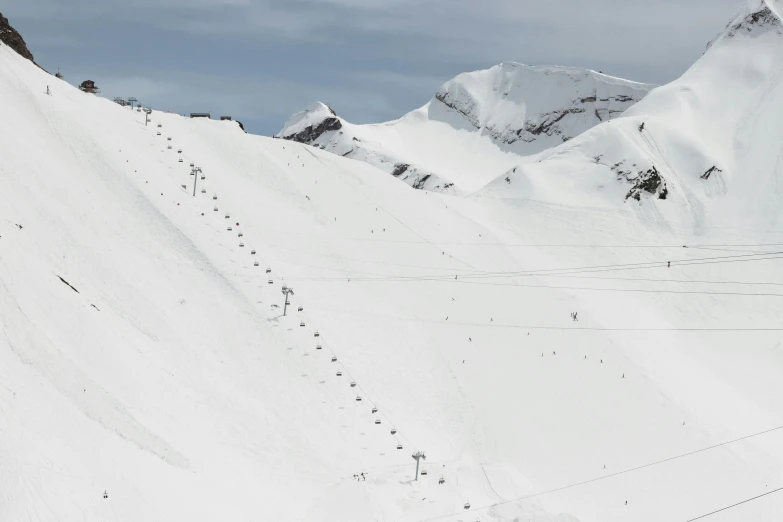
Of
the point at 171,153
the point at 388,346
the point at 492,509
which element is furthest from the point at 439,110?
the point at 492,509

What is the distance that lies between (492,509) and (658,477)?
11.1m

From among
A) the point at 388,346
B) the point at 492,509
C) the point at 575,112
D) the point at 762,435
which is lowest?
the point at 762,435

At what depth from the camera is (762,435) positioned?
49062mm

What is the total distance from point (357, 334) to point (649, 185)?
3984cm

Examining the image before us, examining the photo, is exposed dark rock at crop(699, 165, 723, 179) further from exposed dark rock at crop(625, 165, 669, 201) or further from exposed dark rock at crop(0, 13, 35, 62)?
exposed dark rock at crop(0, 13, 35, 62)

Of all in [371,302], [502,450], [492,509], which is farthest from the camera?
[371,302]

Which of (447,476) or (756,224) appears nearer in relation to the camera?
(447,476)

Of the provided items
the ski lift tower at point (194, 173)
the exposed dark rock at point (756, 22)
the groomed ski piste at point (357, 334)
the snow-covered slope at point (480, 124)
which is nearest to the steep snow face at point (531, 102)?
the snow-covered slope at point (480, 124)

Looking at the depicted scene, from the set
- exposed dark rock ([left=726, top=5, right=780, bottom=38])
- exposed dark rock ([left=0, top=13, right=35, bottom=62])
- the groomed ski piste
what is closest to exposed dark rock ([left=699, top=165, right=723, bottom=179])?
the groomed ski piste

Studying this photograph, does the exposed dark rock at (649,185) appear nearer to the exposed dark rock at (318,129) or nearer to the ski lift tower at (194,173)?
the ski lift tower at (194,173)

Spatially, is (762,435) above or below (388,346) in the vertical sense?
below

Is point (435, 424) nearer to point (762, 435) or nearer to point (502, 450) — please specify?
point (502, 450)

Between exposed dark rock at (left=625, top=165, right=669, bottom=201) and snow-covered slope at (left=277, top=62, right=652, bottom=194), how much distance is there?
6580 cm

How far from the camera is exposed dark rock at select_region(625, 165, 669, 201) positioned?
251 ft
